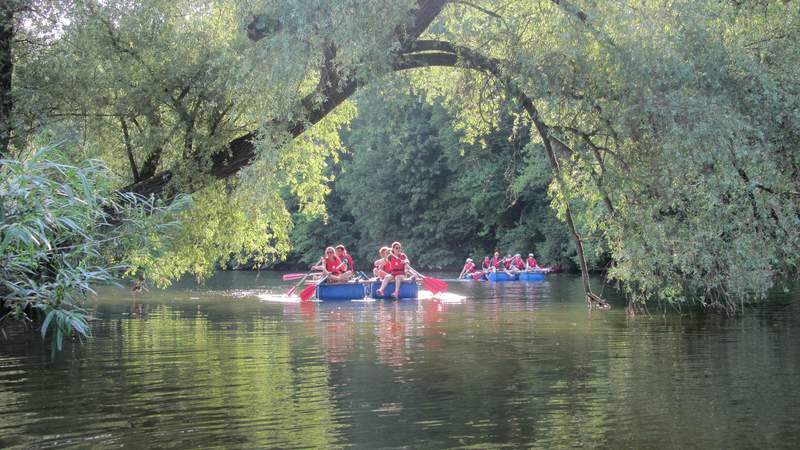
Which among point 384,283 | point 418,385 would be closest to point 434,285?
point 384,283

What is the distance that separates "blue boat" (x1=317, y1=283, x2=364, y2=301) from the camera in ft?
80.2

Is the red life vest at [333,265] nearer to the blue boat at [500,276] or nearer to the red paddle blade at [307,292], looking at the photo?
the red paddle blade at [307,292]

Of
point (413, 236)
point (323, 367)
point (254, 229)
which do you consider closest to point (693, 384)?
point (323, 367)

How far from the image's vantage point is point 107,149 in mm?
16641

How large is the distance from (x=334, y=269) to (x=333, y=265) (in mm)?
140

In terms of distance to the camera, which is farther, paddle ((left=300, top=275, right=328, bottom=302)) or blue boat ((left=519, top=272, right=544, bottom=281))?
blue boat ((left=519, top=272, right=544, bottom=281))

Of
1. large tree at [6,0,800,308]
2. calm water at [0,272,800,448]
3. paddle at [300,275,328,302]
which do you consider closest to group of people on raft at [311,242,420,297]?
paddle at [300,275,328,302]

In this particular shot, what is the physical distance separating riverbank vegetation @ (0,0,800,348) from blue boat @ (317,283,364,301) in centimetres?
512

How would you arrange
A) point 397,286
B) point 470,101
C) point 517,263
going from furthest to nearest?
point 517,263
point 397,286
point 470,101

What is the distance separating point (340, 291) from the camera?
24625 mm

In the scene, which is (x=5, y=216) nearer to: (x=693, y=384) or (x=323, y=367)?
(x=323, y=367)

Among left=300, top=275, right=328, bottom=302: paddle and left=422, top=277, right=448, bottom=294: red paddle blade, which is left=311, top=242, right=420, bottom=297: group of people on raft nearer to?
left=300, top=275, right=328, bottom=302: paddle

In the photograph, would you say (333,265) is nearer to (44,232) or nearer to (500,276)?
(500,276)

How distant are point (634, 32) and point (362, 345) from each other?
5.40m
